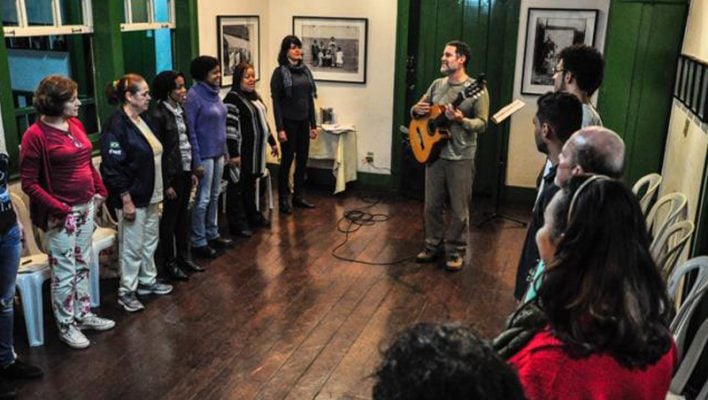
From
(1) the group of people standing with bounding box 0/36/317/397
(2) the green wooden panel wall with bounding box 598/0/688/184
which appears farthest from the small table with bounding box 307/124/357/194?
(2) the green wooden panel wall with bounding box 598/0/688/184

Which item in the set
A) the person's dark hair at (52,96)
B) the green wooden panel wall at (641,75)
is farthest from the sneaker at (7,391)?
the green wooden panel wall at (641,75)

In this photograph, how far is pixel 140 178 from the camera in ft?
11.3

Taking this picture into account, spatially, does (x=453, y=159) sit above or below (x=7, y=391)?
above

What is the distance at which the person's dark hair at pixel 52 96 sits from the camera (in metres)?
2.86

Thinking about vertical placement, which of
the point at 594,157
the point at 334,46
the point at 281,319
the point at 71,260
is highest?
the point at 334,46

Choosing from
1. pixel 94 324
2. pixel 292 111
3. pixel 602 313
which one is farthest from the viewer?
pixel 292 111

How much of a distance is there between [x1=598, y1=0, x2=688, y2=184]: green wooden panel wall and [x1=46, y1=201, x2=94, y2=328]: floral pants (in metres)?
3.68

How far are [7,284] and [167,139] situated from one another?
1.26 metres

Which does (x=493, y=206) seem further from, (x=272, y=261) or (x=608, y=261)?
(x=608, y=261)

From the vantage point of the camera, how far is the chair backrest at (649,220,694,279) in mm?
2541

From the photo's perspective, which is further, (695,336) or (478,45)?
(478,45)

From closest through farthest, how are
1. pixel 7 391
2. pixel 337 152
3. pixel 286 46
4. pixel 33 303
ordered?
pixel 7 391
pixel 33 303
pixel 286 46
pixel 337 152

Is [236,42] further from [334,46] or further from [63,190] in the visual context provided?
[63,190]

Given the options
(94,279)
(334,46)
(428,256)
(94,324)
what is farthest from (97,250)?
(334,46)
